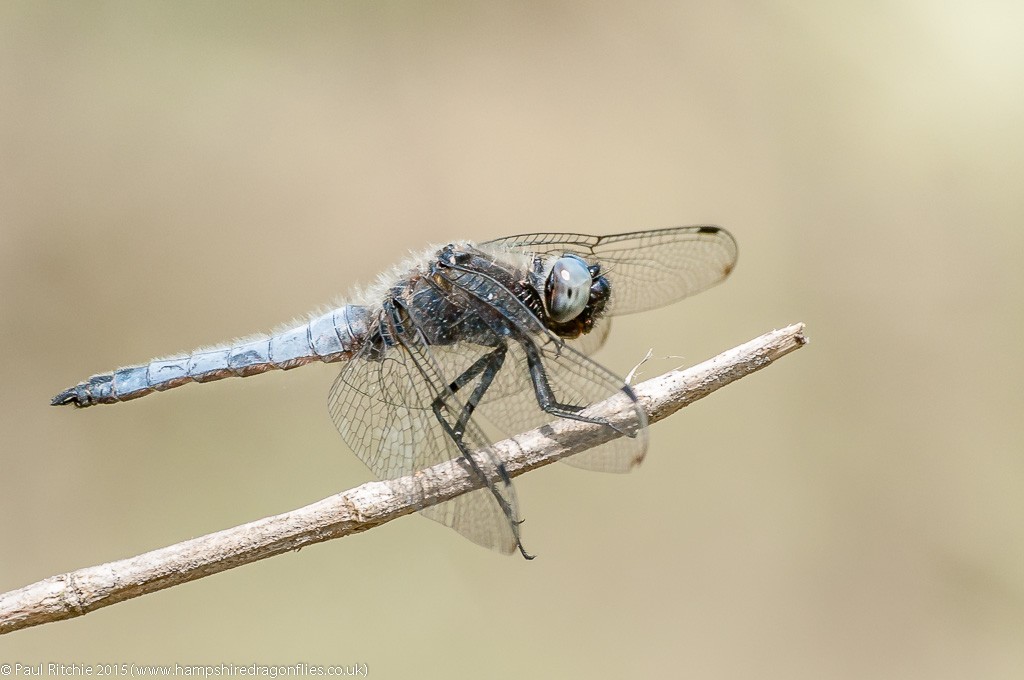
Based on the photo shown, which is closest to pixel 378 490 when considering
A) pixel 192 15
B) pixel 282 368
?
pixel 282 368

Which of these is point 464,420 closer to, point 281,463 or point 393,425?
point 393,425

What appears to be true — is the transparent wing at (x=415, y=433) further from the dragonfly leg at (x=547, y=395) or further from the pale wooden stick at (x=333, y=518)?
the dragonfly leg at (x=547, y=395)

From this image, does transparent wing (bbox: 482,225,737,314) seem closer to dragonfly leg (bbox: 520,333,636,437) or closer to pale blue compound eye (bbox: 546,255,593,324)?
pale blue compound eye (bbox: 546,255,593,324)

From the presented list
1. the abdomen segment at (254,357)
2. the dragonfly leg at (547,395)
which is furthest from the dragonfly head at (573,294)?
the abdomen segment at (254,357)

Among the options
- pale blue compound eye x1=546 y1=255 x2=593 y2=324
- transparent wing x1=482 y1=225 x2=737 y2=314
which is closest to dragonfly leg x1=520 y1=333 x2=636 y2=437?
pale blue compound eye x1=546 y1=255 x2=593 y2=324

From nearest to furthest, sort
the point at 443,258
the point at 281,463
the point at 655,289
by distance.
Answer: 1. the point at 443,258
2. the point at 655,289
3. the point at 281,463

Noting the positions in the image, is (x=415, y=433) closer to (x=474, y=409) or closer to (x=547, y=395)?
(x=474, y=409)

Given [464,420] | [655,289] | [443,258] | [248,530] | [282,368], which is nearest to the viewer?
[248,530]

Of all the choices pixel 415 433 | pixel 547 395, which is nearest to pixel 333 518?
pixel 415 433
